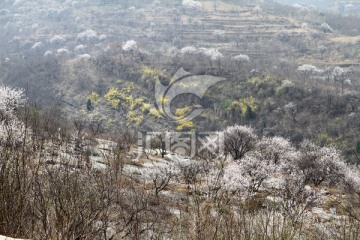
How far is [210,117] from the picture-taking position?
96.1 metres

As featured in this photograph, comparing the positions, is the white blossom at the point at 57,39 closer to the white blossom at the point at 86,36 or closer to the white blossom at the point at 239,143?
the white blossom at the point at 86,36

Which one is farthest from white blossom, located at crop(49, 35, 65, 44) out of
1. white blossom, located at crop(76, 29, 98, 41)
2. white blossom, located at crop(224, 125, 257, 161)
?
white blossom, located at crop(224, 125, 257, 161)

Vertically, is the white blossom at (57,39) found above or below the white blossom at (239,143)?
below

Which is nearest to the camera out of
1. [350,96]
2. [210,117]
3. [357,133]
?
[357,133]

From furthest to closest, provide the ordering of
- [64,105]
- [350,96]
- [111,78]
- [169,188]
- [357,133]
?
1. [111,78]
2. [64,105]
3. [350,96]
4. [357,133]
5. [169,188]

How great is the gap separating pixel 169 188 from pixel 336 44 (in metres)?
158

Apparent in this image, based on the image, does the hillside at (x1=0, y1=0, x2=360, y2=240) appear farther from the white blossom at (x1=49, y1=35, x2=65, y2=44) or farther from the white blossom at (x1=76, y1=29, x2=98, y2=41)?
the white blossom at (x1=76, y1=29, x2=98, y2=41)

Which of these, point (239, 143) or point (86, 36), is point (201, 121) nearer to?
point (239, 143)

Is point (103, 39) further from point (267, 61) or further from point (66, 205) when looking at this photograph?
point (66, 205)

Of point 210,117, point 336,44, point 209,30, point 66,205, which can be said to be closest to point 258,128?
point 210,117

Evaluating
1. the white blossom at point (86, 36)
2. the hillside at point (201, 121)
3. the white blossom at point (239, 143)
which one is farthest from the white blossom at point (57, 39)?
the white blossom at point (239, 143)

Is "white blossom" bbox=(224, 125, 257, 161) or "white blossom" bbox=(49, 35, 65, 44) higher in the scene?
"white blossom" bbox=(224, 125, 257, 161)

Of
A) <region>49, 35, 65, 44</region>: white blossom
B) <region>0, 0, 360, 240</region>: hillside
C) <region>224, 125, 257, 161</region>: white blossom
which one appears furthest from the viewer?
<region>49, 35, 65, 44</region>: white blossom

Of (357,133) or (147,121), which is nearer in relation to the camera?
(357,133)
